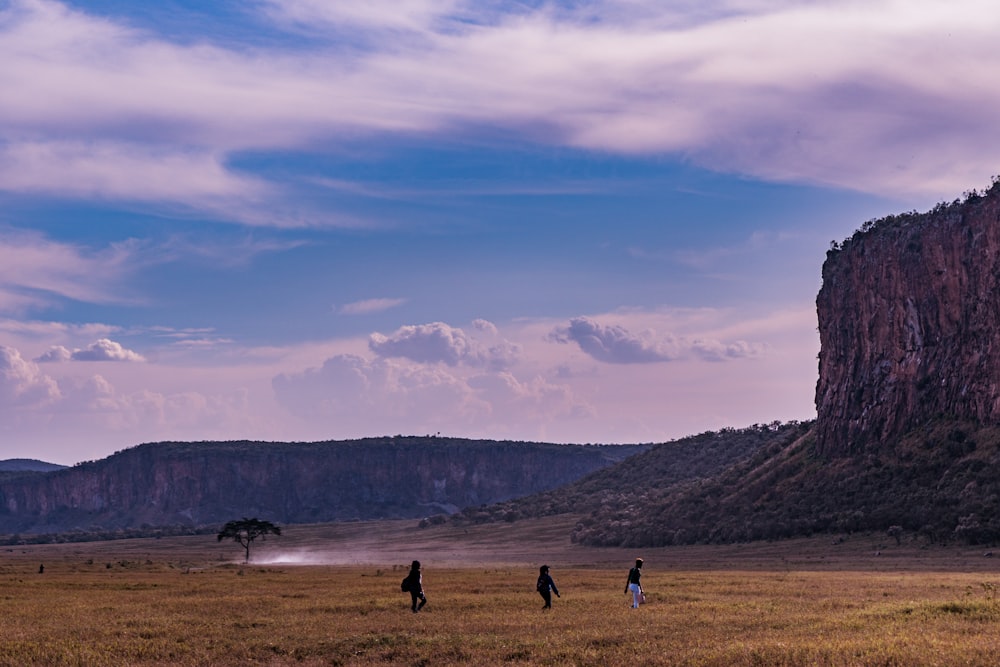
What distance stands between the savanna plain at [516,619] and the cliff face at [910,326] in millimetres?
32517

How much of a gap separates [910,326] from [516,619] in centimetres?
8029

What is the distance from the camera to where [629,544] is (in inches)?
4087

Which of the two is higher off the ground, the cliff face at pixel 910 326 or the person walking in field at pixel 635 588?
the cliff face at pixel 910 326

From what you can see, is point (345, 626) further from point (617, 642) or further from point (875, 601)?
point (875, 601)

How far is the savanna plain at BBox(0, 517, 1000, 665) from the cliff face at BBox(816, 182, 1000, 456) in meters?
32.5

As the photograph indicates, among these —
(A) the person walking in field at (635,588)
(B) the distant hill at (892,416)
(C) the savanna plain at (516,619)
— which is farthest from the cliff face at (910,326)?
(A) the person walking in field at (635,588)

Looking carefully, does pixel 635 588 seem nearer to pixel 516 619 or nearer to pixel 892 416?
pixel 516 619

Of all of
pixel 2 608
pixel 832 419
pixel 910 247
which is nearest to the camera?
pixel 2 608

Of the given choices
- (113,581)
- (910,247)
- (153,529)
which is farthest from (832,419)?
(153,529)

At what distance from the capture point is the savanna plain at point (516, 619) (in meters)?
23.9

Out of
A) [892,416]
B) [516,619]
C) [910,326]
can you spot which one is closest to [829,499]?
[892,416]

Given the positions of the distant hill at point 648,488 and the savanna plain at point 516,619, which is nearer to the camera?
the savanna plain at point 516,619

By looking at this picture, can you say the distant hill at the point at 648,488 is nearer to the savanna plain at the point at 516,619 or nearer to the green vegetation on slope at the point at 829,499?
the green vegetation on slope at the point at 829,499

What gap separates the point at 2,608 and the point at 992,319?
8116 cm
